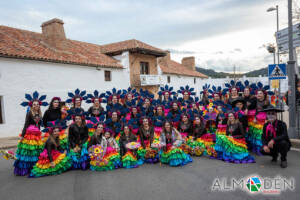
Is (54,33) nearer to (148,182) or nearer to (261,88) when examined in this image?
(261,88)

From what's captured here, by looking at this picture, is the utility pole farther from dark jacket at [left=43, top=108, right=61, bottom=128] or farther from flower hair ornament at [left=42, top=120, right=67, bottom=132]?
dark jacket at [left=43, top=108, right=61, bottom=128]

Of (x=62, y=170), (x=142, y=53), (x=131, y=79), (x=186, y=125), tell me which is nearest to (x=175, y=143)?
(x=186, y=125)

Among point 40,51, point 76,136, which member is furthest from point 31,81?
point 76,136

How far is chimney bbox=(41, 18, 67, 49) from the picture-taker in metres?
14.8

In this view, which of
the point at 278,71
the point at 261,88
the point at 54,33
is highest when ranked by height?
the point at 54,33

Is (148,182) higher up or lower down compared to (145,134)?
lower down

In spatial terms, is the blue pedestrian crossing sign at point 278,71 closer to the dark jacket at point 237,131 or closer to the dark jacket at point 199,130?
the dark jacket at point 237,131

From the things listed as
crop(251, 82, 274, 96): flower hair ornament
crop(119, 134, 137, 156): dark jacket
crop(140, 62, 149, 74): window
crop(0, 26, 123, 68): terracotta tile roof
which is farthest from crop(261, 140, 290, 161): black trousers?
crop(140, 62, 149, 74): window

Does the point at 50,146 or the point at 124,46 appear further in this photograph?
the point at 124,46

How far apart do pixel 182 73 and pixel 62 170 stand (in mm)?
21650
